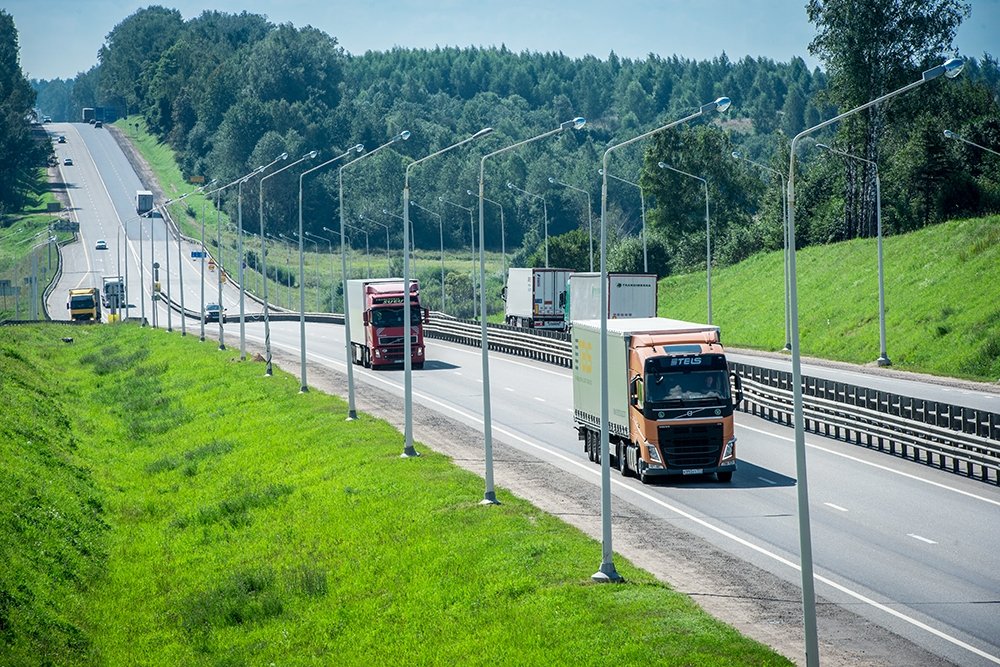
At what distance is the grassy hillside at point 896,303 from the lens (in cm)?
6247

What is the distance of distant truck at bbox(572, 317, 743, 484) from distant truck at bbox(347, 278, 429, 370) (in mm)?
28186

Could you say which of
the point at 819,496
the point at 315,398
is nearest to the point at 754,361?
the point at 315,398

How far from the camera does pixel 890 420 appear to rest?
126ft

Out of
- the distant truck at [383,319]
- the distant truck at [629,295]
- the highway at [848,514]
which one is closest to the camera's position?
the highway at [848,514]

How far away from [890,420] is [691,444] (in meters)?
7.80

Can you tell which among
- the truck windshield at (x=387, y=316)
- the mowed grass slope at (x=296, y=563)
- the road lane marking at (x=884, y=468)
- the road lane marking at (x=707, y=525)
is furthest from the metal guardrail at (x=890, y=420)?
the truck windshield at (x=387, y=316)

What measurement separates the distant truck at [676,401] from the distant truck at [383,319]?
28.2m

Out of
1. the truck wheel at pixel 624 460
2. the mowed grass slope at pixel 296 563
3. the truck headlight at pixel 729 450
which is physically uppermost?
the truck headlight at pixel 729 450

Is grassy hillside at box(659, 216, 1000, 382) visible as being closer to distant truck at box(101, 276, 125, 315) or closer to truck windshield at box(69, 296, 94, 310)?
distant truck at box(101, 276, 125, 315)

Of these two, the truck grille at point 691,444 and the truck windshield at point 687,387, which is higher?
the truck windshield at point 687,387

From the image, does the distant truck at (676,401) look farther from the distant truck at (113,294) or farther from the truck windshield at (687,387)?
the distant truck at (113,294)

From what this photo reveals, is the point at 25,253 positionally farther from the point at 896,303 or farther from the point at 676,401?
the point at 676,401

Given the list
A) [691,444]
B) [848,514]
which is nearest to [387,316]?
[691,444]

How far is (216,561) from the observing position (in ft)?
111
